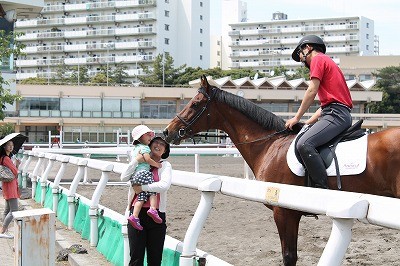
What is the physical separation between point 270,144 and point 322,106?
0.68 m

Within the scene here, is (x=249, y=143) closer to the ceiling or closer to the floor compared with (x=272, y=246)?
closer to the ceiling

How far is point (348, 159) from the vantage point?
5312mm

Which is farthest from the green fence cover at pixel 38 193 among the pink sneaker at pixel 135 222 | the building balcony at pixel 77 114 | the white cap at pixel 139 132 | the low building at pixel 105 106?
the building balcony at pixel 77 114

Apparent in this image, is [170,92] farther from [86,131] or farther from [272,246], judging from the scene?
[272,246]

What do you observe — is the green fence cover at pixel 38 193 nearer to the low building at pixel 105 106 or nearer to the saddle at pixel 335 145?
the saddle at pixel 335 145

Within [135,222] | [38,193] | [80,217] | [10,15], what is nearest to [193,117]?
[135,222]

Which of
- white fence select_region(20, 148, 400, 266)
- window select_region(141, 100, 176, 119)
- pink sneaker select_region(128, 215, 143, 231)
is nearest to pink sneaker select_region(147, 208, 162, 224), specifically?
pink sneaker select_region(128, 215, 143, 231)

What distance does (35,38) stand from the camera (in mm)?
95750

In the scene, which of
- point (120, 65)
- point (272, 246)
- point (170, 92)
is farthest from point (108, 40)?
point (272, 246)

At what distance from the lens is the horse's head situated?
22.0ft

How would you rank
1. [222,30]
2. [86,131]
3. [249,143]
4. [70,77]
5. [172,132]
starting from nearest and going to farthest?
[249,143], [172,132], [86,131], [70,77], [222,30]

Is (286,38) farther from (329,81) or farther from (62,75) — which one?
(329,81)

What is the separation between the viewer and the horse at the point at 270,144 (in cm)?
511

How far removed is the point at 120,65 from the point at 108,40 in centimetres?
657
